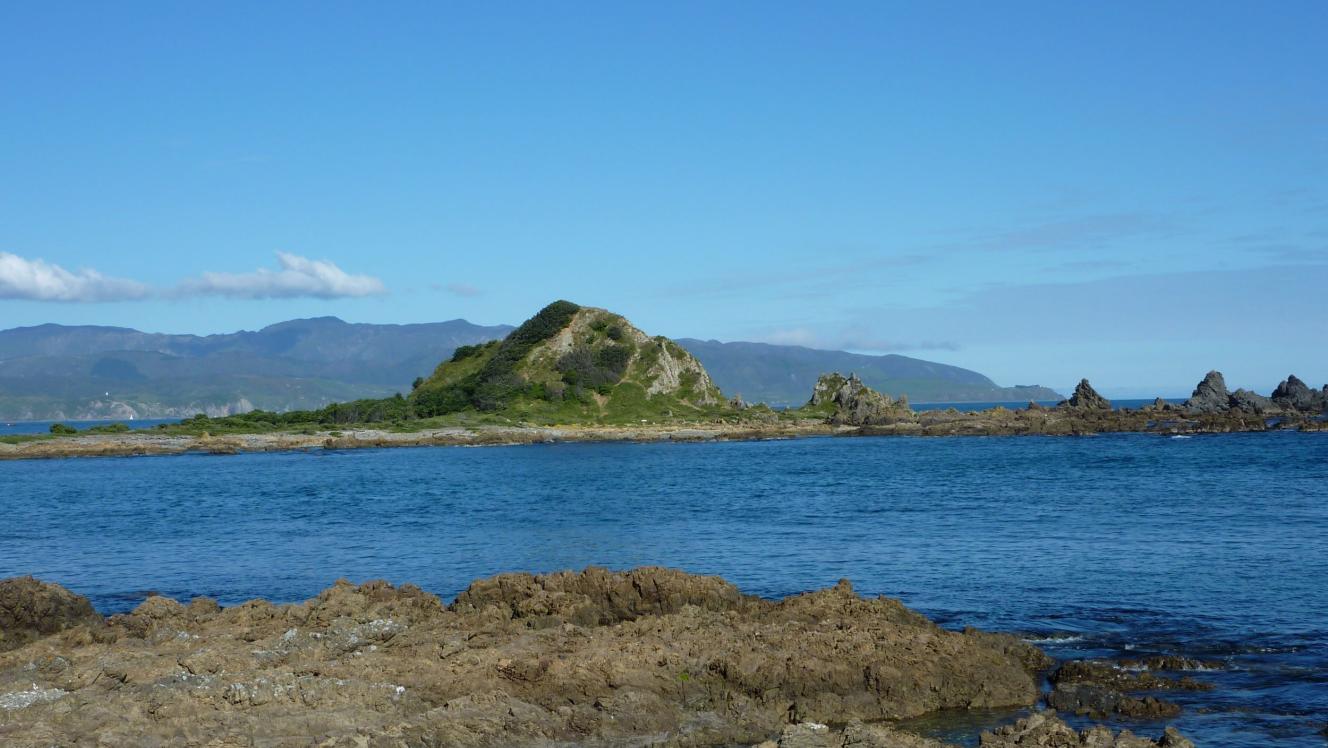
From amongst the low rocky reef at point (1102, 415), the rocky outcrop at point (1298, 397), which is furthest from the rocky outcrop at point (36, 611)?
the rocky outcrop at point (1298, 397)

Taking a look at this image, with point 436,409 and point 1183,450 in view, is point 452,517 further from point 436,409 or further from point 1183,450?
point 436,409

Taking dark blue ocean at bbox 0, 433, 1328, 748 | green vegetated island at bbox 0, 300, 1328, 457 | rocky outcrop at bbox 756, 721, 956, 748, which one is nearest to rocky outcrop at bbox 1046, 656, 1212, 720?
dark blue ocean at bbox 0, 433, 1328, 748

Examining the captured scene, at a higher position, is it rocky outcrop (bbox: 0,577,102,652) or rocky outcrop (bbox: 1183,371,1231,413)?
rocky outcrop (bbox: 1183,371,1231,413)

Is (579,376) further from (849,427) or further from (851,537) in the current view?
(851,537)

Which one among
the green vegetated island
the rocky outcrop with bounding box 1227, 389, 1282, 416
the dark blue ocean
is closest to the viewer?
the dark blue ocean

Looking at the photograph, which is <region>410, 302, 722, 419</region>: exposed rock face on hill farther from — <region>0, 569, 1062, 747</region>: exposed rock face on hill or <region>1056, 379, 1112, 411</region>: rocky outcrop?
<region>0, 569, 1062, 747</region>: exposed rock face on hill

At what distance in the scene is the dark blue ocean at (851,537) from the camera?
2631 cm

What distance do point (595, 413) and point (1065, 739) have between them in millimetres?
116547

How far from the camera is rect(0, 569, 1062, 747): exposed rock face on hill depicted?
→ 17922 mm

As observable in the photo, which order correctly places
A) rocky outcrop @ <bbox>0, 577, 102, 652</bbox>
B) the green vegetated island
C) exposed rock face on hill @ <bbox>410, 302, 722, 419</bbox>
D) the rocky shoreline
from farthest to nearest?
exposed rock face on hill @ <bbox>410, 302, 722, 419</bbox> < the green vegetated island < the rocky shoreline < rocky outcrop @ <bbox>0, 577, 102, 652</bbox>

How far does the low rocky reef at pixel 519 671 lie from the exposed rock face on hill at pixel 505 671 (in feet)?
0.14

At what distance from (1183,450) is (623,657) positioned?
266 feet

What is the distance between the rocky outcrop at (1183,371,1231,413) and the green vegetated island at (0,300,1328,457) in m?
0.14

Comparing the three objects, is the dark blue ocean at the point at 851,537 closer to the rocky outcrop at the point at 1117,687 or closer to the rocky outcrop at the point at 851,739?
the rocky outcrop at the point at 1117,687
